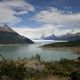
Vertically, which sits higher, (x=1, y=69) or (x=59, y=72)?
(x=1, y=69)

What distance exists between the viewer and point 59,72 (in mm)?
19891

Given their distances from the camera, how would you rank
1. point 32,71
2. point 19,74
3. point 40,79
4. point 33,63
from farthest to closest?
point 33,63, point 32,71, point 40,79, point 19,74

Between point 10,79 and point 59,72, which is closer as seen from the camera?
point 10,79

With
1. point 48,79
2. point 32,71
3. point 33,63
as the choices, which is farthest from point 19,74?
point 33,63

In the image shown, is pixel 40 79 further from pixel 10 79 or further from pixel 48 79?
pixel 10 79

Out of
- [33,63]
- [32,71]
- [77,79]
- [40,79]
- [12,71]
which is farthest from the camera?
[33,63]

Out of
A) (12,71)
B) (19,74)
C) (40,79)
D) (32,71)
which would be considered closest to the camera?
(19,74)

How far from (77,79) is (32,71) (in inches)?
209

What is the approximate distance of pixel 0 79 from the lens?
Result: 1090 cm

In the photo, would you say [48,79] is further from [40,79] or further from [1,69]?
[1,69]

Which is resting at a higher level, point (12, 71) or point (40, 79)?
point (12, 71)

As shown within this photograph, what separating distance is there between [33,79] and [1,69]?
320 cm

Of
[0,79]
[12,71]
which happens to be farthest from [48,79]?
[0,79]

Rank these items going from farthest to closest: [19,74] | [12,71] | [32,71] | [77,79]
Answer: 1. [32,71]
2. [77,79]
3. [12,71]
4. [19,74]
